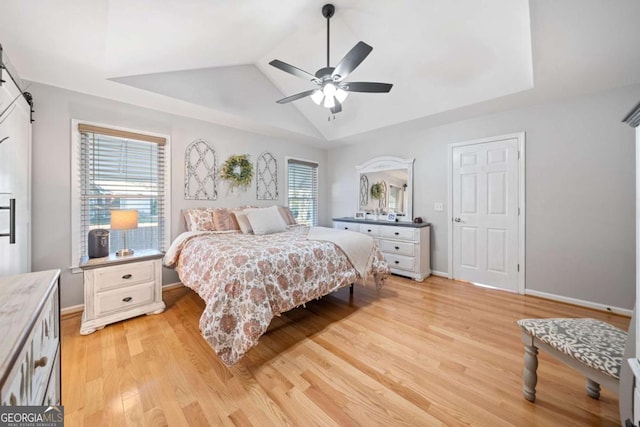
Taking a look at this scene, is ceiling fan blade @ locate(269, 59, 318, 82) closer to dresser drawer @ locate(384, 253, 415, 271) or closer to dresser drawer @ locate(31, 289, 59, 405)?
dresser drawer @ locate(31, 289, 59, 405)

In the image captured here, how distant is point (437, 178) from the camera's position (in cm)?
396

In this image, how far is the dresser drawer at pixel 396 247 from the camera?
3.79 meters

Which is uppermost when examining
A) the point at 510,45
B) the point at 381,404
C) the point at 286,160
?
the point at 510,45

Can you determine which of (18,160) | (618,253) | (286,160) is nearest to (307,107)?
(286,160)

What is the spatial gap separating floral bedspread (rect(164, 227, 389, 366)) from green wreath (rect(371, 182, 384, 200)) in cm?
222

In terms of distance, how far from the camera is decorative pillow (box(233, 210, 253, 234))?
10.7 ft

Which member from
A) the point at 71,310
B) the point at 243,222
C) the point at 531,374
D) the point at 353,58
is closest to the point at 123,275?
the point at 71,310

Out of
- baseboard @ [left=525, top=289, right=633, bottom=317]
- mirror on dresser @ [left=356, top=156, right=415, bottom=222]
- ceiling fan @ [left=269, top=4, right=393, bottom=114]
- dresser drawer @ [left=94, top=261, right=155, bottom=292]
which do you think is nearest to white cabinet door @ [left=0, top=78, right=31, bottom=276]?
dresser drawer @ [left=94, top=261, right=155, bottom=292]

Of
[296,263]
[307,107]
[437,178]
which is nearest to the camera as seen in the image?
[296,263]

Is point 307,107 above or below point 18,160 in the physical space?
above

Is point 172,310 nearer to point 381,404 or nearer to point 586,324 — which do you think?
point 381,404

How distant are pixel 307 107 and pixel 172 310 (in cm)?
356

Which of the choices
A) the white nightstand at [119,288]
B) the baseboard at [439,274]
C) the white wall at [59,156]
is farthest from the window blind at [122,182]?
the baseboard at [439,274]

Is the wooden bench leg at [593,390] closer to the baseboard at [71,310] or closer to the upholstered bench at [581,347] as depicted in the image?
the upholstered bench at [581,347]
